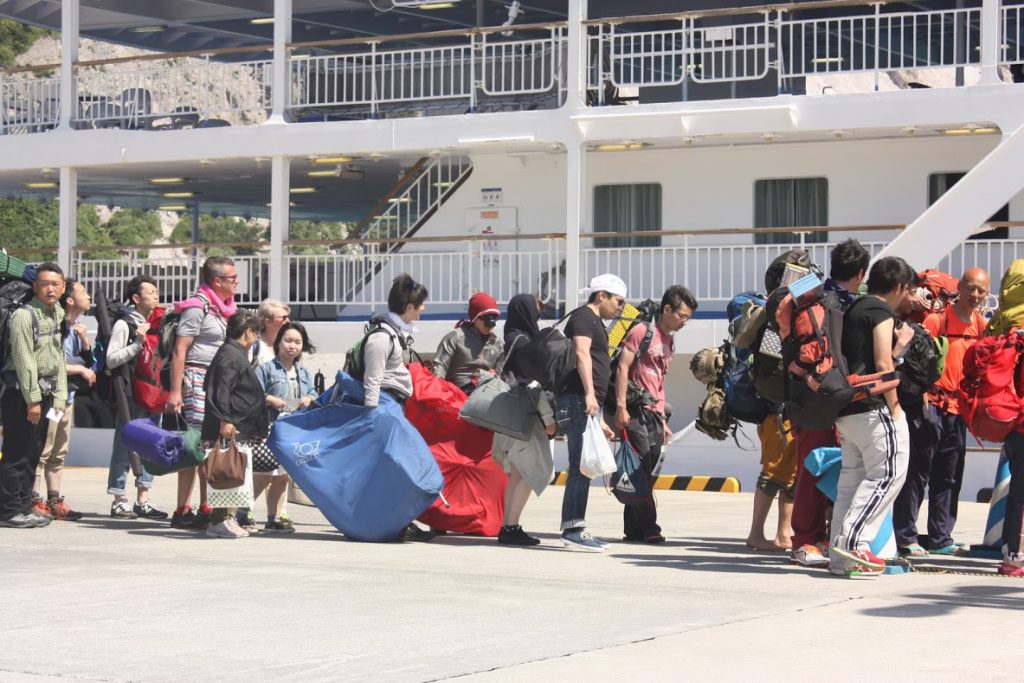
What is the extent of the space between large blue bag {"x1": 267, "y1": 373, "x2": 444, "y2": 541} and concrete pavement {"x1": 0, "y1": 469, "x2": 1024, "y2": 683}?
25 cm

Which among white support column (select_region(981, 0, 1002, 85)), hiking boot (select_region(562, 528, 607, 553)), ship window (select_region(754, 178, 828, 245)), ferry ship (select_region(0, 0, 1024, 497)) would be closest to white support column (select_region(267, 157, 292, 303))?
ferry ship (select_region(0, 0, 1024, 497))

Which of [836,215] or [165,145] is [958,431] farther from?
[165,145]

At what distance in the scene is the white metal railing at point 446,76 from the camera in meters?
21.2

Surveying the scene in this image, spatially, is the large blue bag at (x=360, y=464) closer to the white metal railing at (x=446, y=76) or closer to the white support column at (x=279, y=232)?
the white metal railing at (x=446, y=76)

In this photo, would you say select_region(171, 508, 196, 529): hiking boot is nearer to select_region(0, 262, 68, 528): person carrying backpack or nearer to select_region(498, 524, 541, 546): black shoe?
select_region(0, 262, 68, 528): person carrying backpack

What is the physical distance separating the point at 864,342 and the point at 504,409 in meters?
2.47

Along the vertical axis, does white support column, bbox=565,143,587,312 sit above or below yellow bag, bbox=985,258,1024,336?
above

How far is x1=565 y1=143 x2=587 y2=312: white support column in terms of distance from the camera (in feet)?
66.3

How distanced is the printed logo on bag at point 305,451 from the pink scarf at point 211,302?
47.1 inches

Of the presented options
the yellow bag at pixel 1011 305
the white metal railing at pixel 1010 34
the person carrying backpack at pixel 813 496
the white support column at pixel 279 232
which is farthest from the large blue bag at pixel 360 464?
the white support column at pixel 279 232

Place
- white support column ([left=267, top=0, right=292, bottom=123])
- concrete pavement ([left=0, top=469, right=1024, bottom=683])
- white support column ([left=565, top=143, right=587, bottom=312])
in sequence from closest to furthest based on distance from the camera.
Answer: concrete pavement ([left=0, top=469, right=1024, bottom=683]) < white support column ([left=565, top=143, right=587, bottom=312]) < white support column ([left=267, top=0, right=292, bottom=123])

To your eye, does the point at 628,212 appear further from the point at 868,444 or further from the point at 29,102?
the point at 868,444

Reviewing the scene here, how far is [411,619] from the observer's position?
23.2ft

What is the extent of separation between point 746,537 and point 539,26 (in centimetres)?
1055
